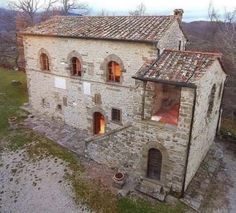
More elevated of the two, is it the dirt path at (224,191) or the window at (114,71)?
the window at (114,71)

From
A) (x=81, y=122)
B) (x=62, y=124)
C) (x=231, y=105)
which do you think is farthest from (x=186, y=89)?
(x=231, y=105)

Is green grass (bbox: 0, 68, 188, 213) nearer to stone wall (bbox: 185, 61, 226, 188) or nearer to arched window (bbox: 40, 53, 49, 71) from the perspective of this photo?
stone wall (bbox: 185, 61, 226, 188)

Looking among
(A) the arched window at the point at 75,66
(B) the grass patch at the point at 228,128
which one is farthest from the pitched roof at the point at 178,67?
(B) the grass patch at the point at 228,128

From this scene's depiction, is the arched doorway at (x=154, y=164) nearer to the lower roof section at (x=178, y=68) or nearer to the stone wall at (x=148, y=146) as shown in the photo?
the stone wall at (x=148, y=146)

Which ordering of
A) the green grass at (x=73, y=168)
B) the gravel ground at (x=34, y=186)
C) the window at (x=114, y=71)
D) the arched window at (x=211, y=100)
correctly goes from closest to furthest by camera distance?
1. the green grass at (x=73, y=168)
2. the gravel ground at (x=34, y=186)
3. the arched window at (x=211, y=100)
4. the window at (x=114, y=71)

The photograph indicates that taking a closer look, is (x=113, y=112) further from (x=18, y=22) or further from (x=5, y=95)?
(x=18, y=22)

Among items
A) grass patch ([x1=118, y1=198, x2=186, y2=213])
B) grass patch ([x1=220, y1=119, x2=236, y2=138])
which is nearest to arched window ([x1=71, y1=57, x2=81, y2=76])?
grass patch ([x1=118, y1=198, x2=186, y2=213])

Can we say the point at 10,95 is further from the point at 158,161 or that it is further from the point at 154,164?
the point at 158,161
